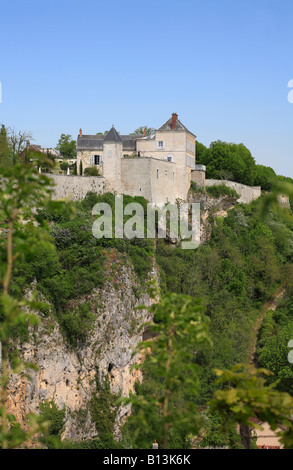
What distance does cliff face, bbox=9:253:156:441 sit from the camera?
27.2m

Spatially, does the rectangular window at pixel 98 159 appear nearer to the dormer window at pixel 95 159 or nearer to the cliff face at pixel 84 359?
the dormer window at pixel 95 159

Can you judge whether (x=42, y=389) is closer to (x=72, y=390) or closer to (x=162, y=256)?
(x=72, y=390)

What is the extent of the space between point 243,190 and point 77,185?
20755 mm

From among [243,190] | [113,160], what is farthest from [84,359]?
[243,190]

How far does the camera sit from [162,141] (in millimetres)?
42656

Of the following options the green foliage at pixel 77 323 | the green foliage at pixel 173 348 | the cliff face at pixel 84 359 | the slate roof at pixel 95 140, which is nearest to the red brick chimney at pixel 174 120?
the slate roof at pixel 95 140

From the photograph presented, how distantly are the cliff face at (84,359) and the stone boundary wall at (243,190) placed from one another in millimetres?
16368

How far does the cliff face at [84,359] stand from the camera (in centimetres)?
2725

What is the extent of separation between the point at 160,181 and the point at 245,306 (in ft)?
40.5

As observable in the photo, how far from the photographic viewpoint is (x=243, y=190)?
53.3 metres

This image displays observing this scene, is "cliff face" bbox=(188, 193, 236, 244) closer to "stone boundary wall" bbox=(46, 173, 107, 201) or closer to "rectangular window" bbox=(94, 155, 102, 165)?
"rectangular window" bbox=(94, 155, 102, 165)

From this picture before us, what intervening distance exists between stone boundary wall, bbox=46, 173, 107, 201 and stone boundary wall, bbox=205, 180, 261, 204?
12.6 m
